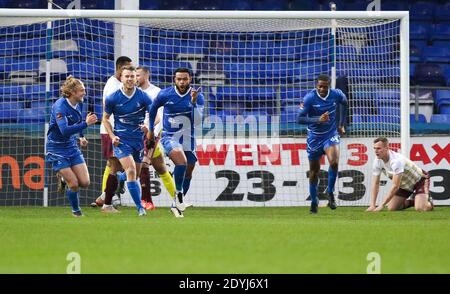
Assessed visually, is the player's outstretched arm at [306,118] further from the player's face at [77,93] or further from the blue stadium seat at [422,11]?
the blue stadium seat at [422,11]

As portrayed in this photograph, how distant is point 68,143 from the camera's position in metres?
14.9

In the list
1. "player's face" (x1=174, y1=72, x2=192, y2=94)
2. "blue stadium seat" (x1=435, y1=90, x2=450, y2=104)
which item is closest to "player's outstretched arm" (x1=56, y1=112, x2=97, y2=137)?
"player's face" (x1=174, y1=72, x2=192, y2=94)

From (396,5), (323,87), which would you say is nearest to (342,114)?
(323,87)

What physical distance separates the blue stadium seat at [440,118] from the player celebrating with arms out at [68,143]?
804 centimetres

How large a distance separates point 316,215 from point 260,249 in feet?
18.9

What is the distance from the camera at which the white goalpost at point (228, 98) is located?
18188 mm

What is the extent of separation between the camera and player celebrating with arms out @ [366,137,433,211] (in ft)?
54.5

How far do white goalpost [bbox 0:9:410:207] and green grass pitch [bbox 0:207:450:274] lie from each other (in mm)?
2950

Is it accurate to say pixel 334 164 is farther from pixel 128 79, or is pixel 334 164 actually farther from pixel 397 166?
pixel 128 79

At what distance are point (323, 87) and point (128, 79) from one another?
324 centimetres

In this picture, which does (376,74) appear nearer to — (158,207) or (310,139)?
(310,139)

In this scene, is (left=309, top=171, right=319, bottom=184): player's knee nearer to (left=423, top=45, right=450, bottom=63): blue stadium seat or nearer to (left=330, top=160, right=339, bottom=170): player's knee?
(left=330, top=160, right=339, bottom=170): player's knee

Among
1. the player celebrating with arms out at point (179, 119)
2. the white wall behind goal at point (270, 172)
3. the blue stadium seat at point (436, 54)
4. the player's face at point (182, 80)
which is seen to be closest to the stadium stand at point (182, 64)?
the white wall behind goal at point (270, 172)
